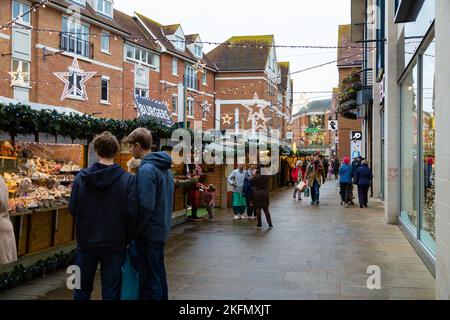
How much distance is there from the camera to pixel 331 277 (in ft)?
20.7

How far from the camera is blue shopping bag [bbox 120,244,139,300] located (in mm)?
4078

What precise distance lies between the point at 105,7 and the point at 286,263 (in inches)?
1010

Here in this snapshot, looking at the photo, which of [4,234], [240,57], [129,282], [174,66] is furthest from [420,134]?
[240,57]

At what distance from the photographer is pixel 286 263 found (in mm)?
7172

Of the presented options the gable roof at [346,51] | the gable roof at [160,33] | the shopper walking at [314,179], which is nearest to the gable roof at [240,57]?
the gable roof at [160,33]

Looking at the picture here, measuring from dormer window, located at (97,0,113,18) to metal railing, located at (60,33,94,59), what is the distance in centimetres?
317

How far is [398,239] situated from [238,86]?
126ft

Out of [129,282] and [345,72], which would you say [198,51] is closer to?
[345,72]

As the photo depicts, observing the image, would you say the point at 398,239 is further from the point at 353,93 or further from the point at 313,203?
the point at 353,93

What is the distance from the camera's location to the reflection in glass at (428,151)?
6996 mm

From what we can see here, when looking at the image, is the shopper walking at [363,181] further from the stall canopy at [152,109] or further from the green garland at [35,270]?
the green garland at [35,270]

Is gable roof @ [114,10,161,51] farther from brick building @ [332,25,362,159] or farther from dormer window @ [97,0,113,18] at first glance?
brick building @ [332,25,362,159]
